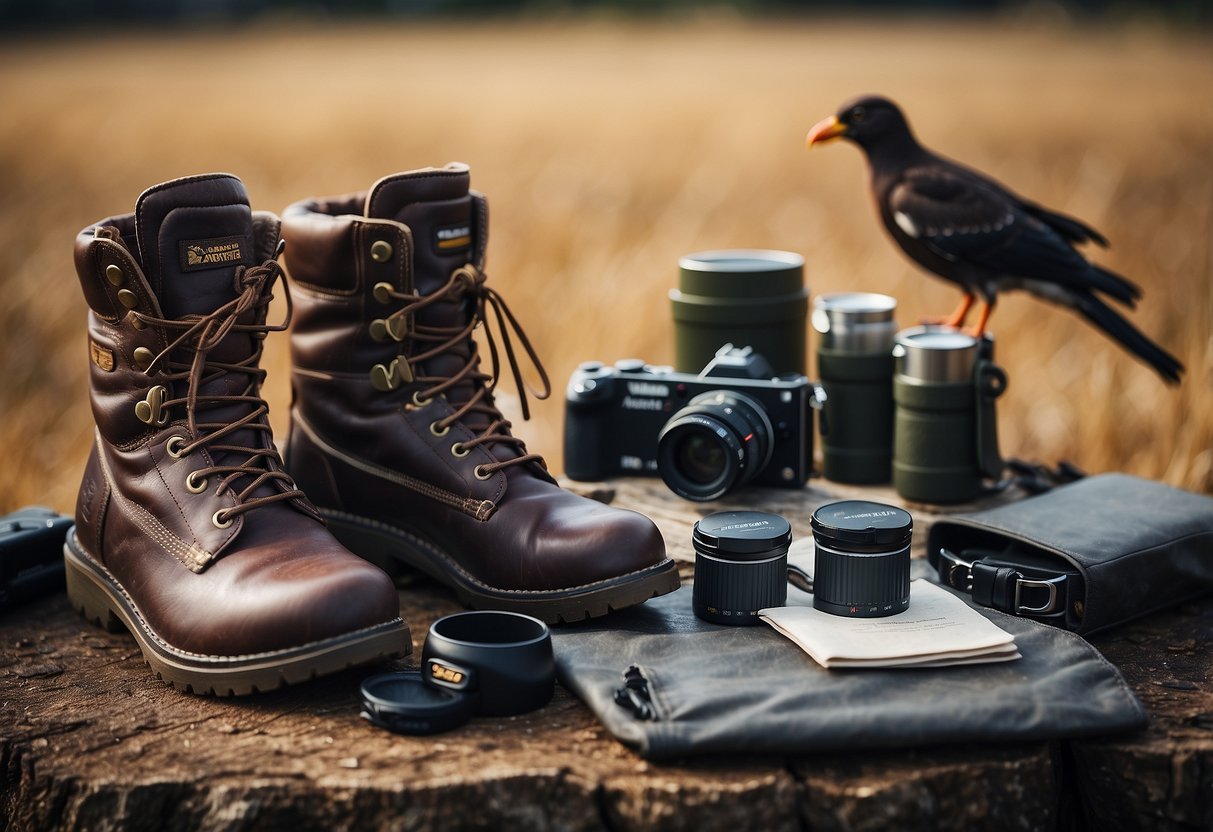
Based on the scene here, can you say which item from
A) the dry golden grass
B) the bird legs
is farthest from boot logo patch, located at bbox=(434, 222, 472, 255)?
the dry golden grass

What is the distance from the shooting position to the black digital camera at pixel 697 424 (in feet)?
9.84

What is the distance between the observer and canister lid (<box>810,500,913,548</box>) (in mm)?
2232

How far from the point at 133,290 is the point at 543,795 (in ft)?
3.75

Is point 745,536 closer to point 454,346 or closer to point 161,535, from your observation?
point 454,346

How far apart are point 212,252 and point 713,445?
50.9 inches

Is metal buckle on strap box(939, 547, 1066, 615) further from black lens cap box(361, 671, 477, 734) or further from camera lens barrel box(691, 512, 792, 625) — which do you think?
black lens cap box(361, 671, 477, 734)

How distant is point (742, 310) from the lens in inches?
133

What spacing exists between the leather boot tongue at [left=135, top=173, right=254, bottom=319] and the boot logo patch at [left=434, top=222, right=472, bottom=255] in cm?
39

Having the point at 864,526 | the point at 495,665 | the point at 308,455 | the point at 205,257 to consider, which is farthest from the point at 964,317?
the point at 205,257

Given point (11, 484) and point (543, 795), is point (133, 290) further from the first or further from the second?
point (11, 484)

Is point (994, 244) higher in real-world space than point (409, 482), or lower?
higher

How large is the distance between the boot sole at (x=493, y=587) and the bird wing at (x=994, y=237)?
1.77 metres

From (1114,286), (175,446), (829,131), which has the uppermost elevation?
(829,131)

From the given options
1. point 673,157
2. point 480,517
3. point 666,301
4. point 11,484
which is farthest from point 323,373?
point 673,157
